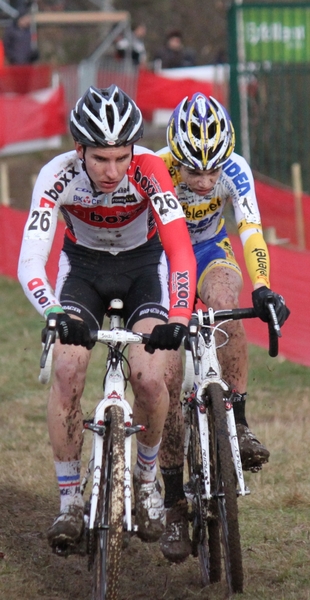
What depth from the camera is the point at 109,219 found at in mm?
5121

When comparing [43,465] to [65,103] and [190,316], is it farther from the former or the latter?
[65,103]

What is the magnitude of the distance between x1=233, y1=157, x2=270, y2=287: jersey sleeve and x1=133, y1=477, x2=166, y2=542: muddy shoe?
1185mm

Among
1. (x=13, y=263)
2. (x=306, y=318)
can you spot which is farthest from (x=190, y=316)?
(x=13, y=263)

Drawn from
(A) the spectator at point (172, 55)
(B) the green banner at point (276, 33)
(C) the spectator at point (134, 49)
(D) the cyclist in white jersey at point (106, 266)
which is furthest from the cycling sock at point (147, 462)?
(C) the spectator at point (134, 49)

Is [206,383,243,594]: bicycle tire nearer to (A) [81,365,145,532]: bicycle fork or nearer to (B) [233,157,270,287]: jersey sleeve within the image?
(A) [81,365,145,532]: bicycle fork

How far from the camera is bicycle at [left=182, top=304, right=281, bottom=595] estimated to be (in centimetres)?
450

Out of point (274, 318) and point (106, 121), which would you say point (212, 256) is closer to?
point (274, 318)

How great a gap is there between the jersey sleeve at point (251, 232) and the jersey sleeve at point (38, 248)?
1.10 m

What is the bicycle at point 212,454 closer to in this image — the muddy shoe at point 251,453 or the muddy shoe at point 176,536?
the muddy shoe at point 176,536

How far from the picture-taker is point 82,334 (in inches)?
167

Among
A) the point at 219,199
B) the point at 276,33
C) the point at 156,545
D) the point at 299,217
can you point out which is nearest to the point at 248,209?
the point at 219,199

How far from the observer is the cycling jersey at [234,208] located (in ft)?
17.5

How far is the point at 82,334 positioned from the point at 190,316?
0.63 meters

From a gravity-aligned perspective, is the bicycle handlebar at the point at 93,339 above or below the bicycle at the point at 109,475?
above
